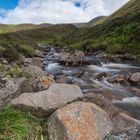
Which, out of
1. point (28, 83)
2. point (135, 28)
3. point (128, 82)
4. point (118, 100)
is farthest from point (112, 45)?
point (28, 83)

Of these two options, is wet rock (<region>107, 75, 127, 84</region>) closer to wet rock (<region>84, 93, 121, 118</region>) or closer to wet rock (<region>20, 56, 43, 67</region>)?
wet rock (<region>20, 56, 43, 67</region>)

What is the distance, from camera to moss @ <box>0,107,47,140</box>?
6.98m

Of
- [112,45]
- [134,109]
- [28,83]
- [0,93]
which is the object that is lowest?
[112,45]

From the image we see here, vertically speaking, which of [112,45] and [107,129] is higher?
[107,129]

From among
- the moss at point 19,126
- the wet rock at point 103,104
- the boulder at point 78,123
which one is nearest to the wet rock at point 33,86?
the wet rock at point 103,104

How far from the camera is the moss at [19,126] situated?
698 cm

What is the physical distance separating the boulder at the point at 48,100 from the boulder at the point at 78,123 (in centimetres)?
69

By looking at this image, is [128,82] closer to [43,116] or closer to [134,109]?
[134,109]

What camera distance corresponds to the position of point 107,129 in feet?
27.1

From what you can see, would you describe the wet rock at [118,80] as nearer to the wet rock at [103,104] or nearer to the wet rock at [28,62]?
the wet rock at [28,62]

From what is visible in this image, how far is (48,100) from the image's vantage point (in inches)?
355

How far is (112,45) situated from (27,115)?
2030 inches

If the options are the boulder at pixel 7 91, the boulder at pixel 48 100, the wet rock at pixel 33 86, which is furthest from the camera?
the wet rock at pixel 33 86

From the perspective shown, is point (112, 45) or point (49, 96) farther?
point (112, 45)
